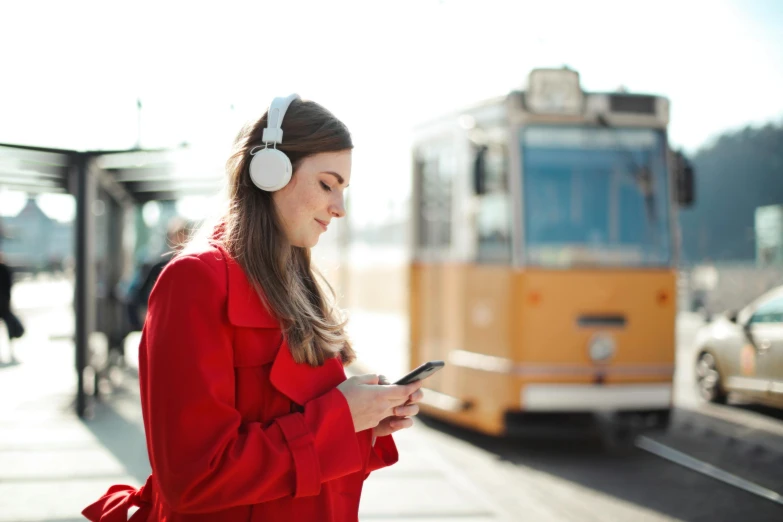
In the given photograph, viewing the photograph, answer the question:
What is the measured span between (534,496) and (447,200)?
10.5 feet

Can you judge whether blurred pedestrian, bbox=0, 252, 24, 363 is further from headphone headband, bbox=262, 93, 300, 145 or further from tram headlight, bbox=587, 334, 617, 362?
headphone headband, bbox=262, 93, 300, 145

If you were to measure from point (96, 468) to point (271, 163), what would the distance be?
15.5 feet

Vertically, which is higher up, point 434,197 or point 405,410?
point 434,197

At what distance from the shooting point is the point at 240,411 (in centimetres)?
160

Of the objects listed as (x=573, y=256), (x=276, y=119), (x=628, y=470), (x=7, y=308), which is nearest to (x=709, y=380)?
(x=628, y=470)

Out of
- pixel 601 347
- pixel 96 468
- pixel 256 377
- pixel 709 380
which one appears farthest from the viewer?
pixel 709 380

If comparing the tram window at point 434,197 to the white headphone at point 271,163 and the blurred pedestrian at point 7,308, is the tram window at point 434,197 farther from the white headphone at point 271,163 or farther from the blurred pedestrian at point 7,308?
the white headphone at point 271,163

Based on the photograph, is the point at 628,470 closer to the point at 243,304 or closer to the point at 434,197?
the point at 434,197

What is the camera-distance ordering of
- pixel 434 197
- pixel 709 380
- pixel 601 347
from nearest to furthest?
pixel 601 347, pixel 434 197, pixel 709 380

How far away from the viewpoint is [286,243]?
70.2 inches

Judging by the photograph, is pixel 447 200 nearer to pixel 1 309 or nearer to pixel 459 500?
pixel 459 500

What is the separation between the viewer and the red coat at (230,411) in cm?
149

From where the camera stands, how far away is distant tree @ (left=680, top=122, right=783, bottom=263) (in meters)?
47.6

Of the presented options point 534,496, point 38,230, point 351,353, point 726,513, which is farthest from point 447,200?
point 38,230
